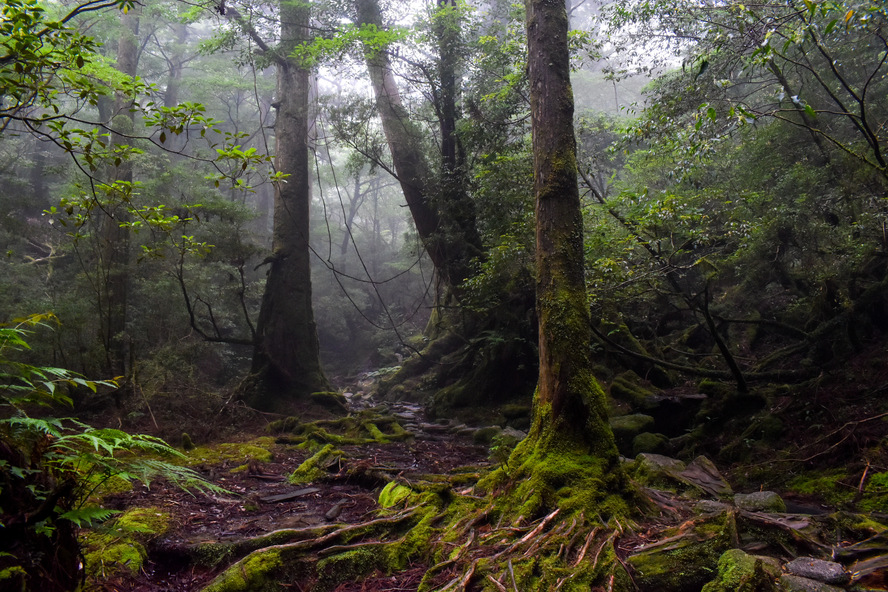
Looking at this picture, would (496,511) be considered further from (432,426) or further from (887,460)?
(432,426)

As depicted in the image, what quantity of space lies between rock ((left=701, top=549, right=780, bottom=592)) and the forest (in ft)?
0.07

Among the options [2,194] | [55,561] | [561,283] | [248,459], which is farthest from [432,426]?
[2,194]

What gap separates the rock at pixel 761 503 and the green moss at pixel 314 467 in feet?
15.3

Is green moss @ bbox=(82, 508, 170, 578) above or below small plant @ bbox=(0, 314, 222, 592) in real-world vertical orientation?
below

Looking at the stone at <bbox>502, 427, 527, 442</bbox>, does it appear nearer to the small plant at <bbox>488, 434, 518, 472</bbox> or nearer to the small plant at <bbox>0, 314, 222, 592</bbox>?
the small plant at <bbox>488, 434, 518, 472</bbox>

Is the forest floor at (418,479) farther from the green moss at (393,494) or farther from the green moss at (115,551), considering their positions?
the green moss at (393,494)

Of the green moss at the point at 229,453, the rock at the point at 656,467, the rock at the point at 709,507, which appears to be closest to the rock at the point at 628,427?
Result: the rock at the point at 656,467

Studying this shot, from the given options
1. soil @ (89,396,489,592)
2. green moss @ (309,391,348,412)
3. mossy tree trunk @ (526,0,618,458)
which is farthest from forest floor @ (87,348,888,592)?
green moss @ (309,391,348,412)

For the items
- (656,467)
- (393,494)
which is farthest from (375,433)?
(656,467)

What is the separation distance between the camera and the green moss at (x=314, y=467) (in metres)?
6.18

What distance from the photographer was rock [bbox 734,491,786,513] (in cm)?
369

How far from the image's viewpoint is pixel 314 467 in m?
6.45

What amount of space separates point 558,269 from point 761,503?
2.44m

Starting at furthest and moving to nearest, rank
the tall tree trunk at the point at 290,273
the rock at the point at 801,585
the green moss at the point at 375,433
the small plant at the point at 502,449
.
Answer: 1. the tall tree trunk at the point at 290,273
2. the green moss at the point at 375,433
3. the small plant at the point at 502,449
4. the rock at the point at 801,585
